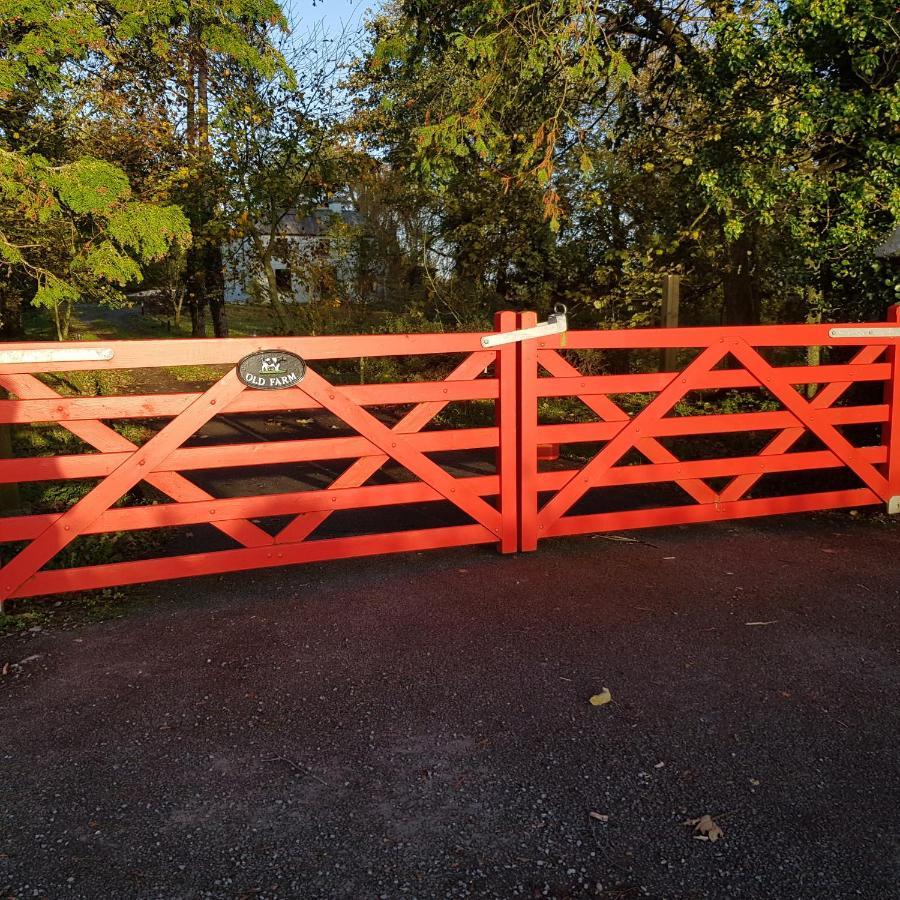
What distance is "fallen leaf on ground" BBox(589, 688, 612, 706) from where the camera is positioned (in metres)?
3.67

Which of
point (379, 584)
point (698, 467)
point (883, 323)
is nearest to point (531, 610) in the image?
point (379, 584)

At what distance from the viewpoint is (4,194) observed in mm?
7434

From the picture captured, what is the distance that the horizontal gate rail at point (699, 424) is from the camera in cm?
578

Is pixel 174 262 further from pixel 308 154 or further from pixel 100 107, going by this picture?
→ pixel 100 107

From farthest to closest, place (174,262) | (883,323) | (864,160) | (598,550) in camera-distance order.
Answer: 1. (174,262)
2. (864,160)
3. (883,323)
4. (598,550)

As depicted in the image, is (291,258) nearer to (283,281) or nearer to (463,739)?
(283,281)

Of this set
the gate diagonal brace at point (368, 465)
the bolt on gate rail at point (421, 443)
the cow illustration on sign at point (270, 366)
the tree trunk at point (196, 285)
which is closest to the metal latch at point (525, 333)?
the bolt on gate rail at point (421, 443)

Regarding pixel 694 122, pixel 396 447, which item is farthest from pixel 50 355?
pixel 694 122

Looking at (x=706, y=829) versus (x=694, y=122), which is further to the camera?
(x=694, y=122)

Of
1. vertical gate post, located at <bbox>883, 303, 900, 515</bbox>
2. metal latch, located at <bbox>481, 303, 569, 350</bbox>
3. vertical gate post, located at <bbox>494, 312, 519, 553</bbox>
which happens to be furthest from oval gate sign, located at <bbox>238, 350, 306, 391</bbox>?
vertical gate post, located at <bbox>883, 303, 900, 515</bbox>

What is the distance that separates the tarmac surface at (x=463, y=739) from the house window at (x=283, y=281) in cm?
1429

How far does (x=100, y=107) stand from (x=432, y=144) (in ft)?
16.7

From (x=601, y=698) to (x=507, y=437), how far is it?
237 cm

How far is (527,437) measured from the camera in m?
5.74
